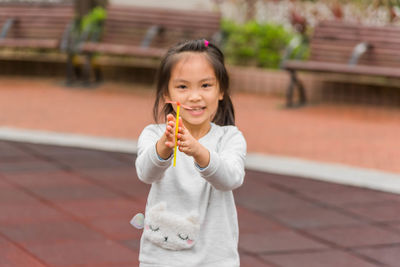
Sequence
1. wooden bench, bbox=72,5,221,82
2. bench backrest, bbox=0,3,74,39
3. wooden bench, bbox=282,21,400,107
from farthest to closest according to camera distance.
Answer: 1. bench backrest, bbox=0,3,74,39
2. wooden bench, bbox=72,5,221,82
3. wooden bench, bbox=282,21,400,107

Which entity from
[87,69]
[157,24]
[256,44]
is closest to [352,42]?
[256,44]

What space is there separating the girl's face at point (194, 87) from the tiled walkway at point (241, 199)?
5.44ft

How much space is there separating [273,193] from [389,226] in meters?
0.93

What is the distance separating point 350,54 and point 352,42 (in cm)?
17

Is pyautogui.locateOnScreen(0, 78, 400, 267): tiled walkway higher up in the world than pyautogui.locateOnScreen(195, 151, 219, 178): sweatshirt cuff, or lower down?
lower down

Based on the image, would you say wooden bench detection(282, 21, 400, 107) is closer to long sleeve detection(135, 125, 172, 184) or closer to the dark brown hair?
the dark brown hair

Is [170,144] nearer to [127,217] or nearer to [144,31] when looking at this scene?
[127,217]

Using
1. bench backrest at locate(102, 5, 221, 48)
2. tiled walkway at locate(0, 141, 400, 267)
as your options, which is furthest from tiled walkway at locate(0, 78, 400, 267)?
bench backrest at locate(102, 5, 221, 48)

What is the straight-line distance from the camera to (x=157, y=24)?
1059 cm

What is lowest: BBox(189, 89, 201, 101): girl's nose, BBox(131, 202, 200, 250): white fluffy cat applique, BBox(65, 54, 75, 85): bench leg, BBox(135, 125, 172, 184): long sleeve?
BBox(65, 54, 75, 85): bench leg

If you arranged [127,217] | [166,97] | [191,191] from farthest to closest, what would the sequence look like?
[127,217]
[166,97]
[191,191]

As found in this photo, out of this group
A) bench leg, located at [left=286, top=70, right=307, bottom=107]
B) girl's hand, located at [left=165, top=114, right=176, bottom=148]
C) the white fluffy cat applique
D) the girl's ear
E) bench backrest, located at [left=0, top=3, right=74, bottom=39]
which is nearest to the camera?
girl's hand, located at [left=165, top=114, right=176, bottom=148]

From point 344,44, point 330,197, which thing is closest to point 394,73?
point 344,44

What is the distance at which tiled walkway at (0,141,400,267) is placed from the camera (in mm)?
4023
